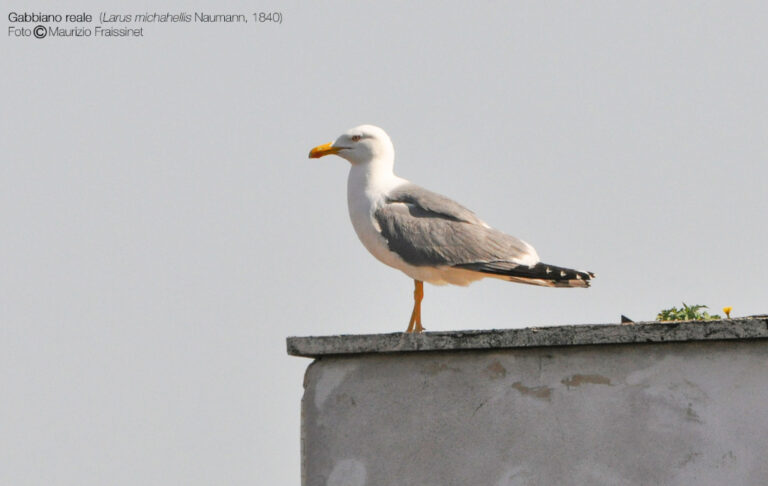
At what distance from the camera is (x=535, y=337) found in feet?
21.7

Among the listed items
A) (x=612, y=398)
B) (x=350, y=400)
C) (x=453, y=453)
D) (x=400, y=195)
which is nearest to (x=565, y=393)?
(x=612, y=398)

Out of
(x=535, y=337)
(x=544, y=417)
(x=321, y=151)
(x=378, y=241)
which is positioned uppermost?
(x=321, y=151)

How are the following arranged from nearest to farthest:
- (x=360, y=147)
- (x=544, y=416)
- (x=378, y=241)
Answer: (x=544, y=416)
(x=378, y=241)
(x=360, y=147)

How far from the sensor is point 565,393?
659 cm

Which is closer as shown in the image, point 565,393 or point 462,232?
point 565,393

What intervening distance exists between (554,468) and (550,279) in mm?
2611

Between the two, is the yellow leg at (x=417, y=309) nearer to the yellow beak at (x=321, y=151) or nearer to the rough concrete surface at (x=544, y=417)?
the yellow beak at (x=321, y=151)

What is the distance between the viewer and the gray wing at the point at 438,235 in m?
8.95

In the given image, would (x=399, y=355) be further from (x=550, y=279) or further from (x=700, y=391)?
(x=550, y=279)

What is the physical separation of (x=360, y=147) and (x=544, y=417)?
3.46 metres

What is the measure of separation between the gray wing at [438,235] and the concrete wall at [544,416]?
81.6 inches

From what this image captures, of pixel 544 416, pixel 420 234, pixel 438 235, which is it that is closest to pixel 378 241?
pixel 420 234

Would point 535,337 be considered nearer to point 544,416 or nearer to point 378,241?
point 544,416

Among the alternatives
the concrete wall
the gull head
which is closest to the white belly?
the gull head
